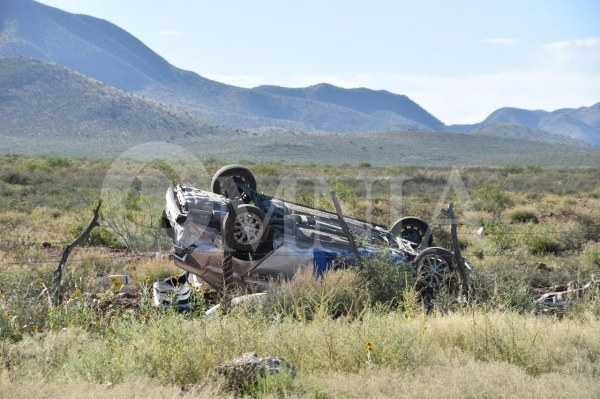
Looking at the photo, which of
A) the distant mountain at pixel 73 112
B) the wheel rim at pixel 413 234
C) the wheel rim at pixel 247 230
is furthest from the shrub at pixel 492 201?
the distant mountain at pixel 73 112

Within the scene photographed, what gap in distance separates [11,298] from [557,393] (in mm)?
5834

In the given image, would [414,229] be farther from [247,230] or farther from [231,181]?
[247,230]

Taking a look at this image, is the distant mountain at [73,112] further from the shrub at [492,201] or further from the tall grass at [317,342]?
the tall grass at [317,342]

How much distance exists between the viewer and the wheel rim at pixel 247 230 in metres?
10.5

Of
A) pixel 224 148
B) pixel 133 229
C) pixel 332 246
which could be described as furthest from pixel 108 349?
pixel 224 148

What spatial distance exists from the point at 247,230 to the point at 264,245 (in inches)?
12.9

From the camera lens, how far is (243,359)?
642 centimetres

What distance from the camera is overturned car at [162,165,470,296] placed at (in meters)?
10.1

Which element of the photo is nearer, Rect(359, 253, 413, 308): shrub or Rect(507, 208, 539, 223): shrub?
Rect(359, 253, 413, 308): shrub

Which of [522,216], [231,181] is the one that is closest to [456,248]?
[231,181]

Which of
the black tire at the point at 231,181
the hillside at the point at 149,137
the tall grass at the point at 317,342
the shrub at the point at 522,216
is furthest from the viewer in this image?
the hillside at the point at 149,137

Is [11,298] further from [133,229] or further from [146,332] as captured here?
[133,229]

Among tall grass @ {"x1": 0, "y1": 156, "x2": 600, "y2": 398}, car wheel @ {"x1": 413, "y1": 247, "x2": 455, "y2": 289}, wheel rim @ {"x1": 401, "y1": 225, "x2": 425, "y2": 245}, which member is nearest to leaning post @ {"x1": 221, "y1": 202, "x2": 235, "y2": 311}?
tall grass @ {"x1": 0, "y1": 156, "x2": 600, "y2": 398}

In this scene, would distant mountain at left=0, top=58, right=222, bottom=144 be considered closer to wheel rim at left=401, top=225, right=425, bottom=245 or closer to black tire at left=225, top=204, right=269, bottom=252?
wheel rim at left=401, top=225, right=425, bottom=245
